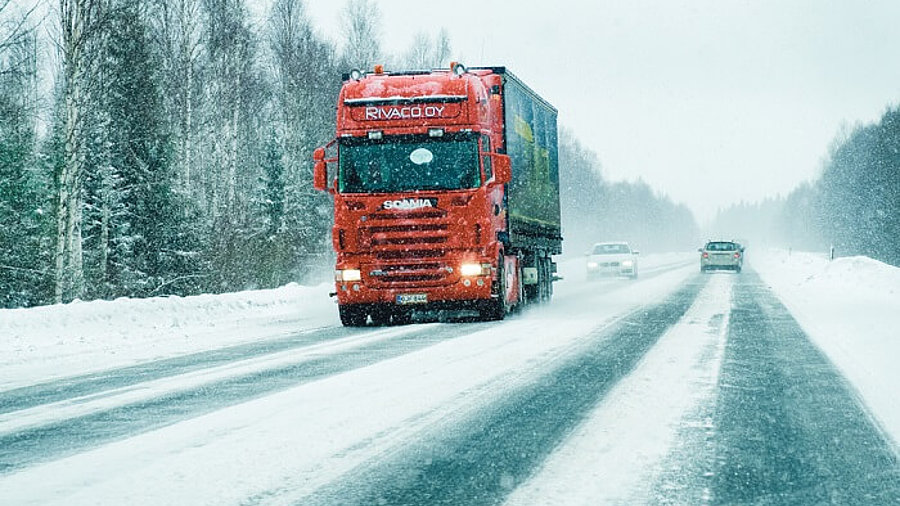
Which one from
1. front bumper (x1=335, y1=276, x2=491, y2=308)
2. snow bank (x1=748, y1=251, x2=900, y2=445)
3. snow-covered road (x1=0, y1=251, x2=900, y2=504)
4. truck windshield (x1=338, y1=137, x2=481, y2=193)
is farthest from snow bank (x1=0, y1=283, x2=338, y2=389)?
snow bank (x1=748, y1=251, x2=900, y2=445)

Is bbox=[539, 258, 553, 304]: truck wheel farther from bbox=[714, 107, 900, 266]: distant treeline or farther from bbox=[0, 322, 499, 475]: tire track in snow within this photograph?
bbox=[714, 107, 900, 266]: distant treeline

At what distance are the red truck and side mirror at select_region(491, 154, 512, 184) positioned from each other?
2 centimetres

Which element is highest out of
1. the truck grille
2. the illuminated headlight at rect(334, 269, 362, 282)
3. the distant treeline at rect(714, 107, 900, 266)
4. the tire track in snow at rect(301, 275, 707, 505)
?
the distant treeline at rect(714, 107, 900, 266)

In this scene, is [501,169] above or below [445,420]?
above

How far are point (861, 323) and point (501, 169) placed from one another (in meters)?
6.10

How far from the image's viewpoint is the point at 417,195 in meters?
15.1

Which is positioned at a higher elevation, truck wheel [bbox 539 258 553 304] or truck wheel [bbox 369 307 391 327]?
truck wheel [bbox 539 258 553 304]

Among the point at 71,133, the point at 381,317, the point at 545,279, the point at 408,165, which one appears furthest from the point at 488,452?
the point at 71,133

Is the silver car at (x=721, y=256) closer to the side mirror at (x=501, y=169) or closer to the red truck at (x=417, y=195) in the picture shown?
the red truck at (x=417, y=195)

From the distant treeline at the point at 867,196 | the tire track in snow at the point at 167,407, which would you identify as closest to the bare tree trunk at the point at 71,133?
the tire track in snow at the point at 167,407

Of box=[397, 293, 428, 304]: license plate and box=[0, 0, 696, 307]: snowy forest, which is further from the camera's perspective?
box=[0, 0, 696, 307]: snowy forest

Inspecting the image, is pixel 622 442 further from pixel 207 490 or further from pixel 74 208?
pixel 74 208

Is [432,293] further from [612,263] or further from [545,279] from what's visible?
[612,263]

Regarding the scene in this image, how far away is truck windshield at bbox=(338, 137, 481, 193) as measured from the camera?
599 inches
